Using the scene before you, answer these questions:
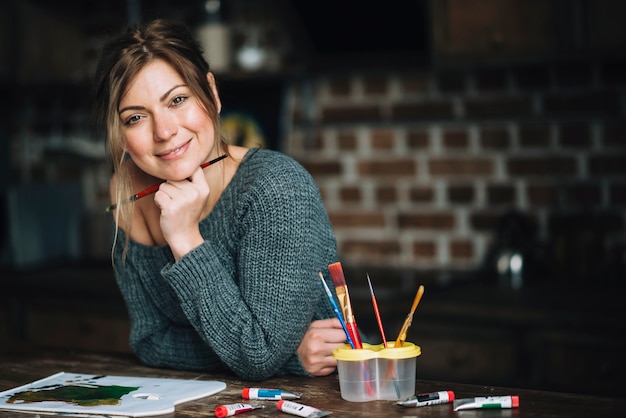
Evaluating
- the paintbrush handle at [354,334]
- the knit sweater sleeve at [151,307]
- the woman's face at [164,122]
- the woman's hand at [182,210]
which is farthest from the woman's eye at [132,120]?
the paintbrush handle at [354,334]

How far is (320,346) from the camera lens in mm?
1585

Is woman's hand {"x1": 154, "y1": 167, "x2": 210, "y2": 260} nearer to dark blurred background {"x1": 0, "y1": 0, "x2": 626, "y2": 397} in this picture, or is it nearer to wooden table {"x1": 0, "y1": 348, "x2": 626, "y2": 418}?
wooden table {"x1": 0, "y1": 348, "x2": 626, "y2": 418}

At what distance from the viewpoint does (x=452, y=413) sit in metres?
1.21

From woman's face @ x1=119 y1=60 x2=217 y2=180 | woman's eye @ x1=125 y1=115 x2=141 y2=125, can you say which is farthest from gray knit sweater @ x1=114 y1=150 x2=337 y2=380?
woman's eye @ x1=125 y1=115 x2=141 y2=125

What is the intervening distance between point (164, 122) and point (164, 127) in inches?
0.5

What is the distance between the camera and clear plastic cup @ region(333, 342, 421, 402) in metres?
1.25

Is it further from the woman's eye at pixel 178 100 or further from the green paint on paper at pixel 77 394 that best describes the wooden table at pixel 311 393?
the woman's eye at pixel 178 100

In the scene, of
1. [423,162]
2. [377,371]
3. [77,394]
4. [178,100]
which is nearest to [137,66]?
[178,100]

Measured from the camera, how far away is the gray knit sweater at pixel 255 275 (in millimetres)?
1524

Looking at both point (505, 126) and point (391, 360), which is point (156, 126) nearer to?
point (391, 360)

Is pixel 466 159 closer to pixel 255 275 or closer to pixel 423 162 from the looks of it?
pixel 423 162

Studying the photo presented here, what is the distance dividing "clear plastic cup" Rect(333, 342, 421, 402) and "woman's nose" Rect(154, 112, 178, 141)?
1.85ft

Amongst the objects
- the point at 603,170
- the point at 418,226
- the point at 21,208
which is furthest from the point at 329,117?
the point at 21,208

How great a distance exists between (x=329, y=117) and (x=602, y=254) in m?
1.22
